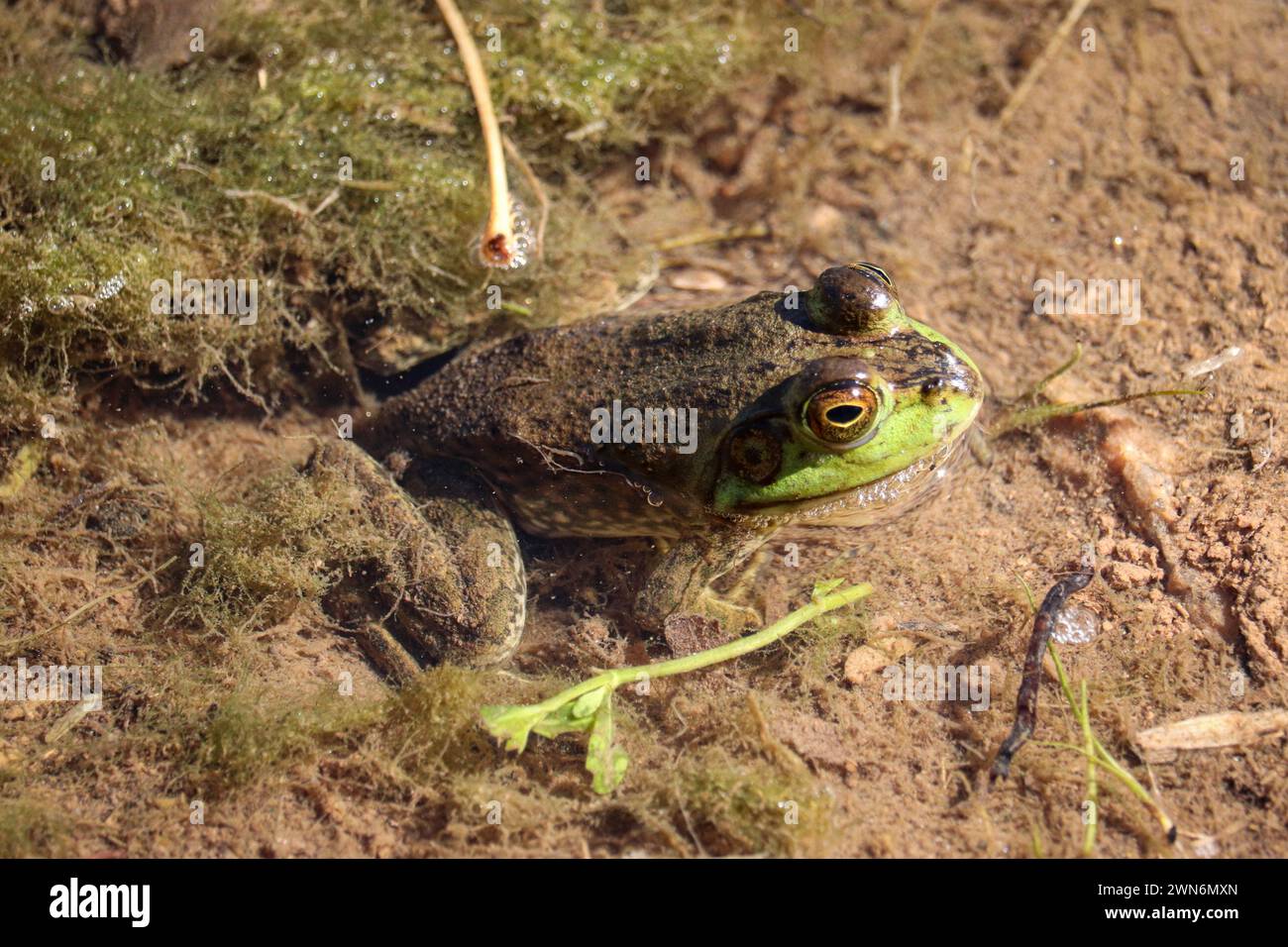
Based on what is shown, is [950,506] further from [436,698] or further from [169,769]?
[169,769]

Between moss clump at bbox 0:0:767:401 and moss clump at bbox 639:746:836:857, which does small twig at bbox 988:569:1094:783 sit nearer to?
moss clump at bbox 639:746:836:857

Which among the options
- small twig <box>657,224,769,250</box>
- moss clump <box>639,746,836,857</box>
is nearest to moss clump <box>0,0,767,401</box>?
small twig <box>657,224,769,250</box>

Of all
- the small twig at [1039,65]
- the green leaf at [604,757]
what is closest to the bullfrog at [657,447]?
the green leaf at [604,757]

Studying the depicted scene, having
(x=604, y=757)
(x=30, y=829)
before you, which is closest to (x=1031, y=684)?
(x=604, y=757)

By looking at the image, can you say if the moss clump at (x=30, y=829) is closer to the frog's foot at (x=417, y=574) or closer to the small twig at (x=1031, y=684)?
the frog's foot at (x=417, y=574)

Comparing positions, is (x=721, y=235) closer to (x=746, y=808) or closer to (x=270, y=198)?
(x=270, y=198)

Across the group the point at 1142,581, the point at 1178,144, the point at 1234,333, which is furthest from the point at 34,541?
the point at 1178,144
